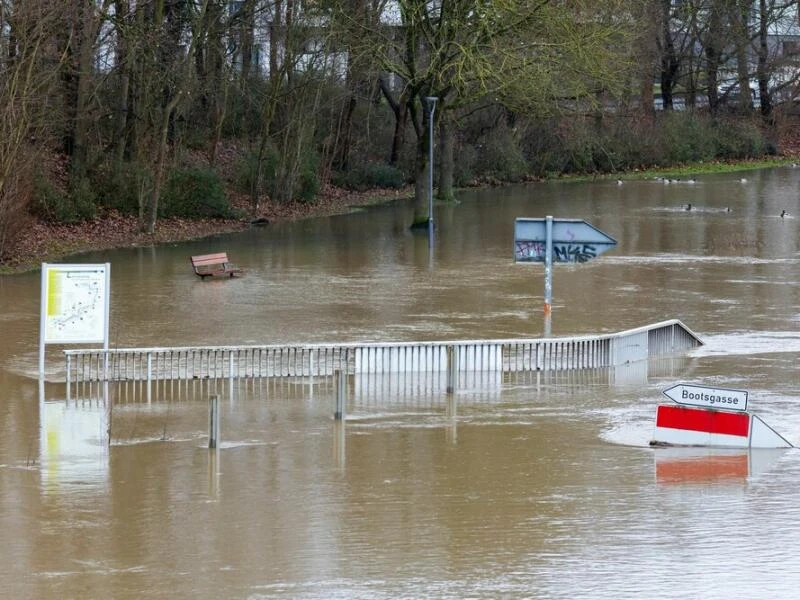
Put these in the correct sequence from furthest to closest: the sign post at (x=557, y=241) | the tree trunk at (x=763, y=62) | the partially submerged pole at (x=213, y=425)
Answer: the tree trunk at (x=763, y=62), the sign post at (x=557, y=241), the partially submerged pole at (x=213, y=425)

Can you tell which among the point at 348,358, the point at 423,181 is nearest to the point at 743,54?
the point at 423,181

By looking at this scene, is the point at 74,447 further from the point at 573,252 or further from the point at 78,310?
the point at 573,252

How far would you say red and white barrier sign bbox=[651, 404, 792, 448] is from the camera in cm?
1323

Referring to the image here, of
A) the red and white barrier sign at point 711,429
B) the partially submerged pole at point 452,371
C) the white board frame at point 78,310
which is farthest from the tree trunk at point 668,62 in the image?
the red and white barrier sign at point 711,429

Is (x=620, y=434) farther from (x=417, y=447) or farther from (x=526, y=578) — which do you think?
(x=526, y=578)

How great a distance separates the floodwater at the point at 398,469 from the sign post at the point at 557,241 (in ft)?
4.32

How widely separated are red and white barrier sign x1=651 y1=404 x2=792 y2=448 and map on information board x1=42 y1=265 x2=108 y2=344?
7.29 metres

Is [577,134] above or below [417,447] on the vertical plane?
above

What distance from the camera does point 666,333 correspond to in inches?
749

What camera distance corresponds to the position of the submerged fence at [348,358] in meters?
16.8

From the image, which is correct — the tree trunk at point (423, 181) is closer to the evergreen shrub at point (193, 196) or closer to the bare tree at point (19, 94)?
the evergreen shrub at point (193, 196)

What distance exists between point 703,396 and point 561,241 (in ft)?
23.3

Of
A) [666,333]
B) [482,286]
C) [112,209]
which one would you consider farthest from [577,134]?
[666,333]

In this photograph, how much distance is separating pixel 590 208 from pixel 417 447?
3238 cm
